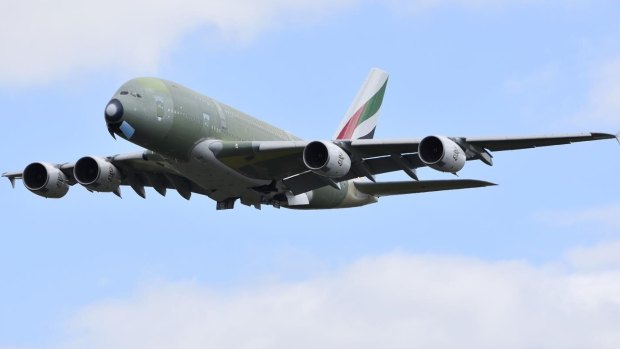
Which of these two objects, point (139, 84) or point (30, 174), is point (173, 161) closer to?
point (139, 84)

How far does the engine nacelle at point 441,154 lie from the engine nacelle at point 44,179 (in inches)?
690

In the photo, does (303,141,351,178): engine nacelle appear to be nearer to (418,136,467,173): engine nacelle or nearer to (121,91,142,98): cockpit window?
(418,136,467,173): engine nacelle

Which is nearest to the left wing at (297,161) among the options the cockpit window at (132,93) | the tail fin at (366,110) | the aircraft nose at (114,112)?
the cockpit window at (132,93)

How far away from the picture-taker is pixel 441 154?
5425 centimetres

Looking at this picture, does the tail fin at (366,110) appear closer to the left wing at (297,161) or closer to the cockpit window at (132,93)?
the left wing at (297,161)

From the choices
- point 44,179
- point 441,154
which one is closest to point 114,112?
point 44,179

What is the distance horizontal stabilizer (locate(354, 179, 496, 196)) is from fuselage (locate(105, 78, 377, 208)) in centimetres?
563

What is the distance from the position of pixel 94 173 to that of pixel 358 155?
12.2 m

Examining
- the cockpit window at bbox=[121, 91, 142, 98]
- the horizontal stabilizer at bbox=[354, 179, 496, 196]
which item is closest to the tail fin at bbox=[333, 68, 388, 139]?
the horizontal stabilizer at bbox=[354, 179, 496, 196]

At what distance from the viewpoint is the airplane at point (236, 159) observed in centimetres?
5497

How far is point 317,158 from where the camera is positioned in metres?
55.8

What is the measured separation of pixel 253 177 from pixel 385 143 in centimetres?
653

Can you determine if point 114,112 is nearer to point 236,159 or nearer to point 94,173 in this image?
point 236,159

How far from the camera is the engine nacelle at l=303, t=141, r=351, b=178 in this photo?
2168 inches
